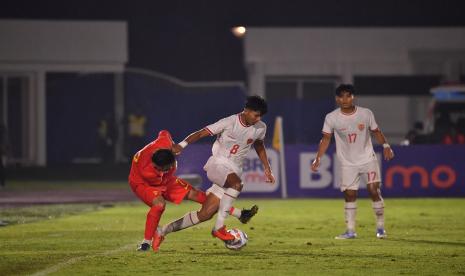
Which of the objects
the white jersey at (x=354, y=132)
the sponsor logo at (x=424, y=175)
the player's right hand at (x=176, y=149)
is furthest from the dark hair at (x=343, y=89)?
the sponsor logo at (x=424, y=175)

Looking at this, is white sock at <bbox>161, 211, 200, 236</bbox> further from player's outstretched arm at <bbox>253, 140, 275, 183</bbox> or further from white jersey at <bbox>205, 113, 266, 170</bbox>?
player's outstretched arm at <bbox>253, 140, 275, 183</bbox>

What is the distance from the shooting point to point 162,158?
45.0ft

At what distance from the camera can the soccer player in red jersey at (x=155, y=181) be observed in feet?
45.3

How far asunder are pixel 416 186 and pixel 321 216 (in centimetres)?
560

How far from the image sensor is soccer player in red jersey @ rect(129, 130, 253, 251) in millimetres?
13812

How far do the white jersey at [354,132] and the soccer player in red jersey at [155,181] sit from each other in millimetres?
2389

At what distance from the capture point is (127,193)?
2791cm

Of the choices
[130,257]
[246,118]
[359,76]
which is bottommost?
[130,257]

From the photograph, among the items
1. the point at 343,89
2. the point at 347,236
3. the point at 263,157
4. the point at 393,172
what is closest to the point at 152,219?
the point at 263,157

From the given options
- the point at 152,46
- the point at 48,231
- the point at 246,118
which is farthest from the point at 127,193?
the point at 152,46

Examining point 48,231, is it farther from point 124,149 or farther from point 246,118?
point 124,149

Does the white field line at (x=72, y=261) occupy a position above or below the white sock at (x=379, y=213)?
below

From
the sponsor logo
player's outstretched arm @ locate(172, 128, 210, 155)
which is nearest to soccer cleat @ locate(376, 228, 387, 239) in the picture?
player's outstretched arm @ locate(172, 128, 210, 155)

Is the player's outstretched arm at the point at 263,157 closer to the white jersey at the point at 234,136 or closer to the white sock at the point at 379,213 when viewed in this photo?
the white jersey at the point at 234,136
